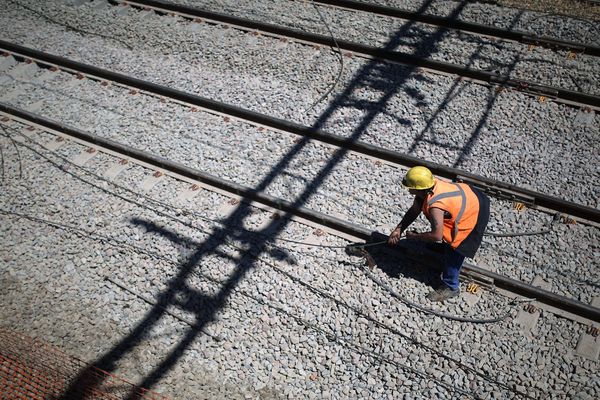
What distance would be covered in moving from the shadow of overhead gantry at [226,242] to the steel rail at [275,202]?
225 millimetres

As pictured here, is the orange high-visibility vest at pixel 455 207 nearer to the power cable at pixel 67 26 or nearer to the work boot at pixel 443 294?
the work boot at pixel 443 294

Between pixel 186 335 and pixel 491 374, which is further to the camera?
pixel 186 335

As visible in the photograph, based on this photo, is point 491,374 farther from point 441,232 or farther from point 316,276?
point 316,276

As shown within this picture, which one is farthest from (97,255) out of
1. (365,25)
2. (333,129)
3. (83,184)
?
(365,25)

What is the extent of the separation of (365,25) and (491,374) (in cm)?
775

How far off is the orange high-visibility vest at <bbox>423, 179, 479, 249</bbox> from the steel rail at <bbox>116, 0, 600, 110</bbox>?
416 cm

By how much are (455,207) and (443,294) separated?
3.99 ft

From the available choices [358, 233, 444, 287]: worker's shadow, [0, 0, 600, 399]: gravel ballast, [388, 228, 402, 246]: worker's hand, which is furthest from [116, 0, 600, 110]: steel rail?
[388, 228, 402, 246]: worker's hand

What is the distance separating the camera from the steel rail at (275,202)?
5840mm

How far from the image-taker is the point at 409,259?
6555 mm

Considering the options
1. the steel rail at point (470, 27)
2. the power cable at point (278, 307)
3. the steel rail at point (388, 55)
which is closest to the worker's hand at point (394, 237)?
the power cable at point (278, 307)

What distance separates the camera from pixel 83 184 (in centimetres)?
793

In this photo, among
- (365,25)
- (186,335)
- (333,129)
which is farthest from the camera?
(365,25)

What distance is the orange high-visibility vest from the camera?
18.1 ft
